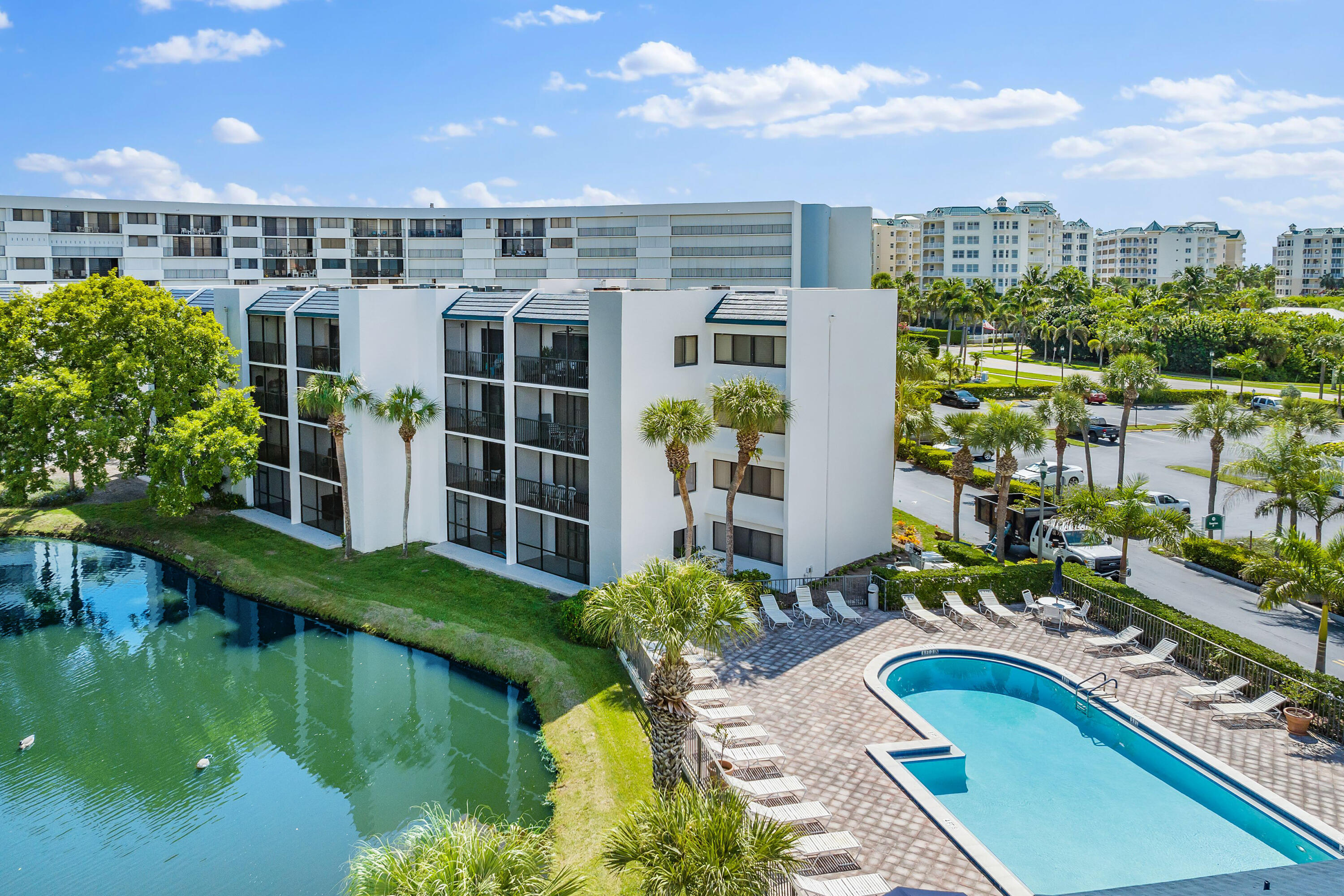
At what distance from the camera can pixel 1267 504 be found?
32.3 meters

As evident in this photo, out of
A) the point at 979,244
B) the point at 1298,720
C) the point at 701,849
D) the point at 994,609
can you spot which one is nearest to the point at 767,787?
the point at 701,849

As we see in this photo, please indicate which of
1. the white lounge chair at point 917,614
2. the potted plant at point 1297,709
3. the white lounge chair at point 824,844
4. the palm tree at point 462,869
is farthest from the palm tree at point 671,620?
the potted plant at point 1297,709

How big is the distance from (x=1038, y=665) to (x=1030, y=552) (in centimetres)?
1046

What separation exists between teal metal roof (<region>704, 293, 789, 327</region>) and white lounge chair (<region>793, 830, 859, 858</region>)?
56.2 ft

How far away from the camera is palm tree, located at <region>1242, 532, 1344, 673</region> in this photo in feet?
74.5

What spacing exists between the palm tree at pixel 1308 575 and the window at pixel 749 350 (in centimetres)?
1501

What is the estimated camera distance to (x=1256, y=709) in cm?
2277

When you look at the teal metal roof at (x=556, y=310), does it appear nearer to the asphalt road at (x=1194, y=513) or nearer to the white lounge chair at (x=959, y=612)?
the white lounge chair at (x=959, y=612)

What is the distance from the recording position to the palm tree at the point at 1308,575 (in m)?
22.7

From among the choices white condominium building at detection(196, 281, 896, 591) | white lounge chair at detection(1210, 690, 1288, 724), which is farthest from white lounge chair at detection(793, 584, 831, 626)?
white lounge chair at detection(1210, 690, 1288, 724)

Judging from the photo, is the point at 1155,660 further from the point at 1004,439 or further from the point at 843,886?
the point at 843,886

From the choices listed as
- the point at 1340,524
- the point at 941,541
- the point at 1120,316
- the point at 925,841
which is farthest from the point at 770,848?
the point at 1120,316

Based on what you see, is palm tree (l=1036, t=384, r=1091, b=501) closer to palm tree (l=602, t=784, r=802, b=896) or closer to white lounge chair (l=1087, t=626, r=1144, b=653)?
white lounge chair (l=1087, t=626, r=1144, b=653)

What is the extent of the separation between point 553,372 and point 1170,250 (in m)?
187
